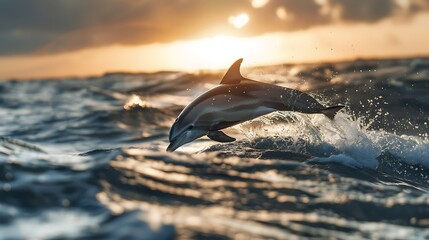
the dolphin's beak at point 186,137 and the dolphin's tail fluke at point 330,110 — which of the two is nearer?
the dolphin's beak at point 186,137

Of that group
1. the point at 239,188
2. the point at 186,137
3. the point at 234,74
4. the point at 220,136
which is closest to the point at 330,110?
the point at 234,74

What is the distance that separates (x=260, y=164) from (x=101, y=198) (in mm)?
3063

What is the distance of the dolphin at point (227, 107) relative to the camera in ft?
29.6

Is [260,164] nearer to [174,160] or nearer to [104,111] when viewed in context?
[174,160]

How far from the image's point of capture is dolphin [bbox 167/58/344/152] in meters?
9.03

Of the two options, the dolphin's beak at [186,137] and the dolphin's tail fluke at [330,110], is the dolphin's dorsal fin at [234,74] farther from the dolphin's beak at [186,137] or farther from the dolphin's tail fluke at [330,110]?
the dolphin's tail fluke at [330,110]

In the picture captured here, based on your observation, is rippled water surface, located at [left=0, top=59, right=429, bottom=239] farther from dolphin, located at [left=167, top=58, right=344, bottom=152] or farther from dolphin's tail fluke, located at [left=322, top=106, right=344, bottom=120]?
dolphin's tail fluke, located at [left=322, top=106, right=344, bottom=120]

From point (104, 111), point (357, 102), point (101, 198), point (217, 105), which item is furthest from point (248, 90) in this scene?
point (357, 102)

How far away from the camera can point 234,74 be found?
30.1ft

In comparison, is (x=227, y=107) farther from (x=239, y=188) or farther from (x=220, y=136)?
(x=239, y=188)

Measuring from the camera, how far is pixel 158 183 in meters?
7.43

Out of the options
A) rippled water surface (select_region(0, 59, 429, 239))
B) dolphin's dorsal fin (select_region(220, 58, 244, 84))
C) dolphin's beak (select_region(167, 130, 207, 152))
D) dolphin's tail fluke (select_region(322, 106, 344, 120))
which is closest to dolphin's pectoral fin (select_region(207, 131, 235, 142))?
dolphin's beak (select_region(167, 130, 207, 152))

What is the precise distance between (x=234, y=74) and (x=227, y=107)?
607mm

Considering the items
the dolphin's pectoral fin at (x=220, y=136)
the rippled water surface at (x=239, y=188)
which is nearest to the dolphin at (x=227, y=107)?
the dolphin's pectoral fin at (x=220, y=136)
